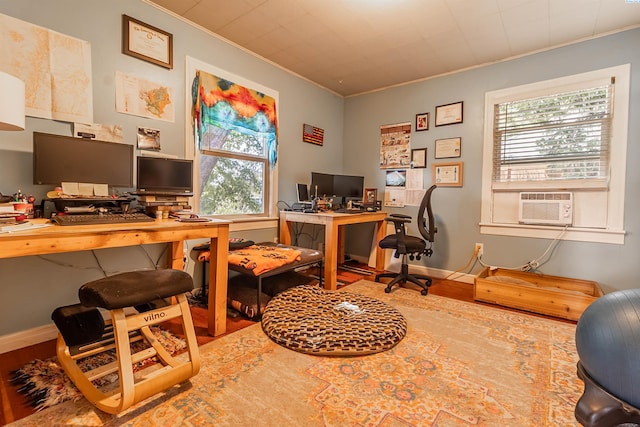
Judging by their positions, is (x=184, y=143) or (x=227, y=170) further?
(x=227, y=170)

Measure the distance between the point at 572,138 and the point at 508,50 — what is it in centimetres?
105

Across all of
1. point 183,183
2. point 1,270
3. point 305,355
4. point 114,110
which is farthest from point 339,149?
point 1,270

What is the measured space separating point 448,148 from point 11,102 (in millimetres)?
3567

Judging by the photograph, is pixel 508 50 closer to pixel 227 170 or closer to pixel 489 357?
pixel 489 357

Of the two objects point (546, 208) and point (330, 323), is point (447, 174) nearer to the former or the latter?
point (546, 208)

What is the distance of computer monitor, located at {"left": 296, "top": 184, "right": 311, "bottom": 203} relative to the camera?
3.40 m

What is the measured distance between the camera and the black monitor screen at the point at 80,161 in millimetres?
1708

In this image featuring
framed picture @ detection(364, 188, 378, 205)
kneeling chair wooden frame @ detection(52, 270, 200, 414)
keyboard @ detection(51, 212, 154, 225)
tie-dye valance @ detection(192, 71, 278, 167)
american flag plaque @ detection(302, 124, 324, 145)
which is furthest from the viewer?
framed picture @ detection(364, 188, 378, 205)

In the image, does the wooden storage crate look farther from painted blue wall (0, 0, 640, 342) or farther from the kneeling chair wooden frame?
the kneeling chair wooden frame

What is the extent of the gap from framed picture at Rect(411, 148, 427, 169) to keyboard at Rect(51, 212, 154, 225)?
296cm

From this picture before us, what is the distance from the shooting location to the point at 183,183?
2283 mm

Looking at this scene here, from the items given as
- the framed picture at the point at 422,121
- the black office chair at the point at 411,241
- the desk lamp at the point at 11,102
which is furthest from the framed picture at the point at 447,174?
the desk lamp at the point at 11,102

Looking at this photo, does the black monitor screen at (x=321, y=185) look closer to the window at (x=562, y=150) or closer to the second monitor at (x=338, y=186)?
the second monitor at (x=338, y=186)

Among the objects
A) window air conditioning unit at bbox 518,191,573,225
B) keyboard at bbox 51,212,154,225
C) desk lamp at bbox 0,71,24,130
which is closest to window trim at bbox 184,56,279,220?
keyboard at bbox 51,212,154,225
